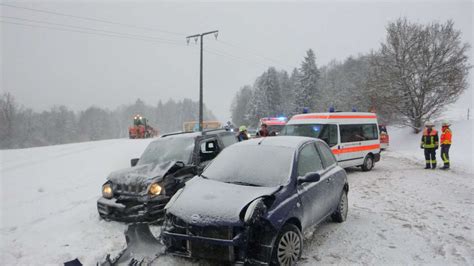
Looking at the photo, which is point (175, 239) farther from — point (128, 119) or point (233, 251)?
point (128, 119)

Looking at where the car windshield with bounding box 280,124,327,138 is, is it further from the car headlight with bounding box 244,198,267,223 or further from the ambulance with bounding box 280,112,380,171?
the car headlight with bounding box 244,198,267,223

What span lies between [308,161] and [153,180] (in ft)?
9.12

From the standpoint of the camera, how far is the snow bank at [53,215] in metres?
4.55

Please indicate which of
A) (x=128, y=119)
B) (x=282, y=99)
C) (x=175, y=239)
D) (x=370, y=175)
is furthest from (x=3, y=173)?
(x=128, y=119)

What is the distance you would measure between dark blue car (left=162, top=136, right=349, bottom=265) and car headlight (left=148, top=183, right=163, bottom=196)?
1131 millimetres

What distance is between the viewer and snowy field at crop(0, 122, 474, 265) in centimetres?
436

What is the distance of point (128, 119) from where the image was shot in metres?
129

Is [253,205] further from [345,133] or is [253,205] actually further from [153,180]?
[345,133]

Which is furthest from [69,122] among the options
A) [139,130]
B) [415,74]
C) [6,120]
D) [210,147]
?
[210,147]

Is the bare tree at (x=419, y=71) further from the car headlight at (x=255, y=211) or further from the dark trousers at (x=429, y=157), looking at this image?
the car headlight at (x=255, y=211)

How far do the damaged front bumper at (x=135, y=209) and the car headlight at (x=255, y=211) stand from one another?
2403 millimetres

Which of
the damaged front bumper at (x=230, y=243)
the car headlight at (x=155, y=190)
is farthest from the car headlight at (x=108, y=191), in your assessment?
the damaged front bumper at (x=230, y=243)

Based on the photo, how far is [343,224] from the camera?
558 centimetres

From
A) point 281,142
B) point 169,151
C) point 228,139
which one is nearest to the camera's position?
point 281,142
